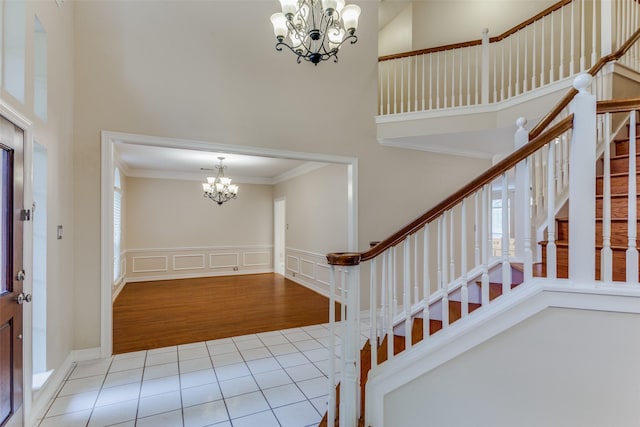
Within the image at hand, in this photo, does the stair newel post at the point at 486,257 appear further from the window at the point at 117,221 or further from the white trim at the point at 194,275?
the white trim at the point at 194,275

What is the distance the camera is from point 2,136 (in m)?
1.70

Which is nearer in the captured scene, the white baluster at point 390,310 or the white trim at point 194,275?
the white baluster at point 390,310

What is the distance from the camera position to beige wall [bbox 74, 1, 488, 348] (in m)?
3.04

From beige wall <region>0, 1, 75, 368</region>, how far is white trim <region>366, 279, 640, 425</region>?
102 inches

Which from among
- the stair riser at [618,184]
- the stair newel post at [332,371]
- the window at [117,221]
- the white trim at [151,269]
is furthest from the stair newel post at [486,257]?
the white trim at [151,269]

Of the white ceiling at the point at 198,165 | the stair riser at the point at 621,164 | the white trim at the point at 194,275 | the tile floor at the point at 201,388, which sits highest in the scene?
the white ceiling at the point at 198,165

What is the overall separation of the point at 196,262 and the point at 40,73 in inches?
222

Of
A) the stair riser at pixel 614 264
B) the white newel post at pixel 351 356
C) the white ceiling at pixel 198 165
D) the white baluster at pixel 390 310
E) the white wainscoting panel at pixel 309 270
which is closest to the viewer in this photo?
the stair riser at pixel 614 264

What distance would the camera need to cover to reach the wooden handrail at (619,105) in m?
1.51

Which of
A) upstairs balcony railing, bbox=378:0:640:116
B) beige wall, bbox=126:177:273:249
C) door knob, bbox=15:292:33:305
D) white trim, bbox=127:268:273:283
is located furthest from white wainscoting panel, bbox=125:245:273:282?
door knob, bbox=15:292:33:305

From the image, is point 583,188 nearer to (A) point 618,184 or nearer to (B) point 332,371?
(A) point 618,184

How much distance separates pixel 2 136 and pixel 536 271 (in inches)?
133

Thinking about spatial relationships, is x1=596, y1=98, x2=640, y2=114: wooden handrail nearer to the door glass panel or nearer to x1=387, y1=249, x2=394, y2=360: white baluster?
x1=387, y1=249, x2=394, y2=360: white baluster

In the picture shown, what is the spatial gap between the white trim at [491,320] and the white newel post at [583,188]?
0.32 feet
